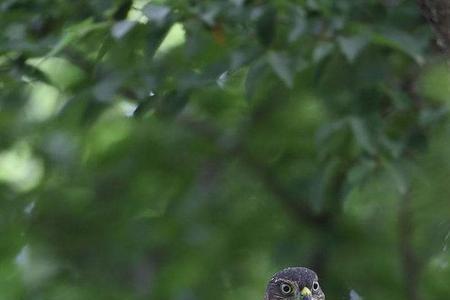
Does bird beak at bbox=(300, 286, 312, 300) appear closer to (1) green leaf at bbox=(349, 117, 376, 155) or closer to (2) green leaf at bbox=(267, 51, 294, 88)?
(1) green leaf at bbox=(349, 117, 376, 155)

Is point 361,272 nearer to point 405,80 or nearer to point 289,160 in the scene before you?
point 289,160

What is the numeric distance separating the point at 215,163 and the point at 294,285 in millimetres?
1021

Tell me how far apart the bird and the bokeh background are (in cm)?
19

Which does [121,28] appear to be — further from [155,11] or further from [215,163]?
[215,163]

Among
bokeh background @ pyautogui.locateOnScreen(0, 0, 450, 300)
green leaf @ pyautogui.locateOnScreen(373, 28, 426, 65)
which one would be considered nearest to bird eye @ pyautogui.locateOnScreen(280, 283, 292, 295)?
bokeh background @ pyautogui.locateOnScreen(0, 0, 450, 300)

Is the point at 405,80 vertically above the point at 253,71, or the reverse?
the point at 253,71

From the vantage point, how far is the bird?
308 inches

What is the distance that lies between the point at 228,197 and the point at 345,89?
5.57 ft

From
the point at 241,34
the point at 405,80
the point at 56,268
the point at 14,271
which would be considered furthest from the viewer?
the point at 56,268

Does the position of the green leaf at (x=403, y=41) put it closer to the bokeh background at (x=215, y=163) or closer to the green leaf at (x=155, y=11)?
the bokeh background at (x=215, y=163)

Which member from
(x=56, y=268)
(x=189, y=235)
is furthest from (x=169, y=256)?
(x=56, y=268)

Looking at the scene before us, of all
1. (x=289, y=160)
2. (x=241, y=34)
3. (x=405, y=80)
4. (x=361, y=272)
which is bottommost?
(x=361, y=272)

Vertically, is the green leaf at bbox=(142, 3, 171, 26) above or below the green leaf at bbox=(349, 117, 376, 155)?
above

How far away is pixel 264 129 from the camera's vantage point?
323 inches
